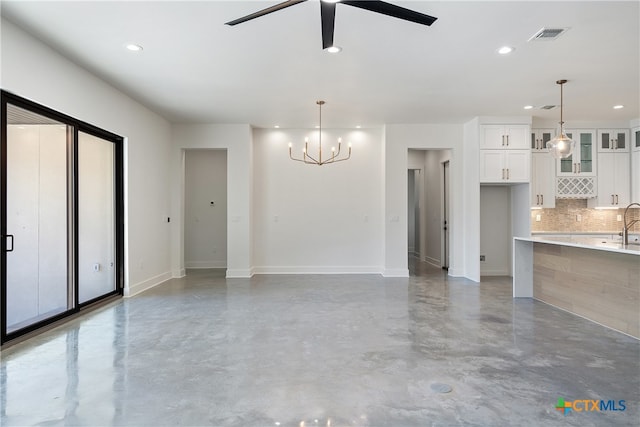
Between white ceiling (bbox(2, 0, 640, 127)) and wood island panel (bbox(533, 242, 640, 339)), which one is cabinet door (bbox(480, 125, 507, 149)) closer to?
white ceiling (bbox(2, 0, 640, 127))

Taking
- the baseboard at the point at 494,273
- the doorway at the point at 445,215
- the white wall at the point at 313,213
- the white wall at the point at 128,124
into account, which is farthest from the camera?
the doorway at the point at 445,215

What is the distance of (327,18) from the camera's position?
247 cm

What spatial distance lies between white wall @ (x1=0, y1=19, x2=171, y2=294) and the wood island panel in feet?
19.4

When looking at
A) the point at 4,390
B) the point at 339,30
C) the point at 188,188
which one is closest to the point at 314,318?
the point at 4,390

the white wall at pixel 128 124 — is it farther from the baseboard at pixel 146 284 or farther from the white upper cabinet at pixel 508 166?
the white upper cabinet at pixel 508 166

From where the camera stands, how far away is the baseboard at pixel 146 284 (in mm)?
5175

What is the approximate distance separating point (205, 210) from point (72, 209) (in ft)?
13.0

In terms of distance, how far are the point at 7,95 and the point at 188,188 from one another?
4963 mm

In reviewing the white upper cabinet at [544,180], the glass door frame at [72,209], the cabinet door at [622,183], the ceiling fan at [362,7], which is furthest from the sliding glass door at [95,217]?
the cabinet door at [622,183]

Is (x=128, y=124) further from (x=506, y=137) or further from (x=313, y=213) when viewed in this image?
(x=506, y=137)

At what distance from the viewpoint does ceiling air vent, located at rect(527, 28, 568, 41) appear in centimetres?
321

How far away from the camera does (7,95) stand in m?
3.18

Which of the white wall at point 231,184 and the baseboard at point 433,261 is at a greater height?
the white wall at point 231,184

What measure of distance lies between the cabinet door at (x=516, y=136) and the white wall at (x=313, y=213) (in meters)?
2.30
